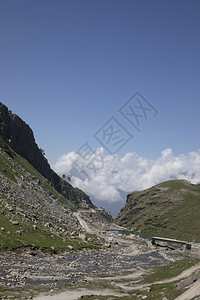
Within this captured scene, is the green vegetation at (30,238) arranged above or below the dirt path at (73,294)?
below

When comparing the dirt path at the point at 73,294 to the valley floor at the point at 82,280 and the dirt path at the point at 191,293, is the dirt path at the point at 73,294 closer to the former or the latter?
the valley floor at the point at 82,280

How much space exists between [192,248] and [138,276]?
87.9 metres

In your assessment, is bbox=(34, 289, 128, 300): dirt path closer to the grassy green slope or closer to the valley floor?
the valley floor

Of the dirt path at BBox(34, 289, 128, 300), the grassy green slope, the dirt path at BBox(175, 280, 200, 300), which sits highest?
the dirt path at BBox(175, 280, 200, 300)

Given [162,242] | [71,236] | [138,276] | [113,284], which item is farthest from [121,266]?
[162,242]

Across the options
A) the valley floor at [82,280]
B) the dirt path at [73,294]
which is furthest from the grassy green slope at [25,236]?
the dirt path at [73,294]

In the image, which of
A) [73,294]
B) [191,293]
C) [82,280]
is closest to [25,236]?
[82,280]

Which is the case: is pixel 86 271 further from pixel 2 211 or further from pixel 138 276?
pixel 2 211

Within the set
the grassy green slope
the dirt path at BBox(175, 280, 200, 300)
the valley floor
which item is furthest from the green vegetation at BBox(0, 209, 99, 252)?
the dirt path at BBox(175, 280, 200, 300)

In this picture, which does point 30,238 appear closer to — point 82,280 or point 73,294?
point 82,280

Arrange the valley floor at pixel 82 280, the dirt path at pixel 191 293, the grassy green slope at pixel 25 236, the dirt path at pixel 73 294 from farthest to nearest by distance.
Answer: the grassy green slope at pixel 25 236
the valley floor at pixel 82 280
the dirt path at pixel 73 294
the dirt path at pixel 191 293

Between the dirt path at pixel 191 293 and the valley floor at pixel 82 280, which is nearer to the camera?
the dirt path at pixel 191 293

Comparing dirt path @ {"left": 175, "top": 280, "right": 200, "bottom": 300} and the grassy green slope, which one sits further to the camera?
the grassy green slope

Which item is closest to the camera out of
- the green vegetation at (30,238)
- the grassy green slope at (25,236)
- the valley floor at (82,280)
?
the valley floor at (82,280)
